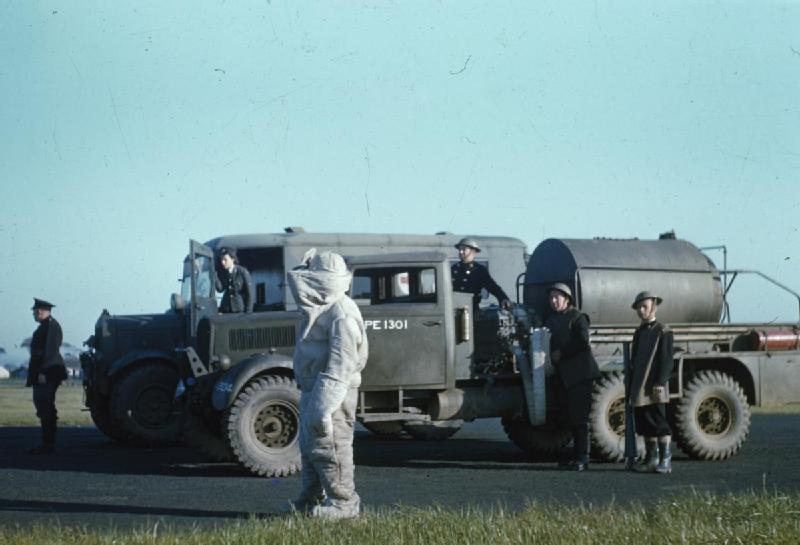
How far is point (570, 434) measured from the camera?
13.5m

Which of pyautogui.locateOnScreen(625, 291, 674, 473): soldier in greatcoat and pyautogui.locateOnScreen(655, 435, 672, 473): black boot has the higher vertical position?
pyautogui.locateOnScreen(625, 291, 674, 473): soldier in greatcoat

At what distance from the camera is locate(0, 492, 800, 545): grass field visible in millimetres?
6449

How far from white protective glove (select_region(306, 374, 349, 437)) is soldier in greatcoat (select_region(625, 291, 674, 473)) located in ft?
15.0

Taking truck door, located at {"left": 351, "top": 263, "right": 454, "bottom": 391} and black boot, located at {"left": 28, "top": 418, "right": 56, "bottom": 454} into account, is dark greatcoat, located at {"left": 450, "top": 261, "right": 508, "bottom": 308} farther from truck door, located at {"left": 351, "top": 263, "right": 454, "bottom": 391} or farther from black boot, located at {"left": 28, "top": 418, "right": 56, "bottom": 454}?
black boot, located at {"left": 28, "top": 418, "right": 56, "bottom": 454}

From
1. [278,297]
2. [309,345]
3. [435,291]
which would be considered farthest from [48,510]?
[278,297]

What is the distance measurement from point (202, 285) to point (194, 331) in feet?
5.60

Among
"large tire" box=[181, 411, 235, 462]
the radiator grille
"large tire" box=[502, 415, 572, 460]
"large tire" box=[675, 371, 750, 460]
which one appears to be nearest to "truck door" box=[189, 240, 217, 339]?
the radiator grille

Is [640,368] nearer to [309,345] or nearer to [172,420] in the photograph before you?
[309,345]

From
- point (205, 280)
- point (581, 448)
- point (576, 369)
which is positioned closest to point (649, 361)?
point (576, 369)

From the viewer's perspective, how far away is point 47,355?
13.9 metres

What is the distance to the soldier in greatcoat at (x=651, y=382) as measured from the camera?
1134cm

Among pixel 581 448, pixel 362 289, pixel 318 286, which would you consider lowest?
pixel 581 448

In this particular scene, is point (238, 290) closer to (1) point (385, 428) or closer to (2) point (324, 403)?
(1) point (385, 428)

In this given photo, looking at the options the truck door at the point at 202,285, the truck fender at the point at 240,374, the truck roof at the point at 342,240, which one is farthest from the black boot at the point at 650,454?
the truck roof at the point at 342,240
